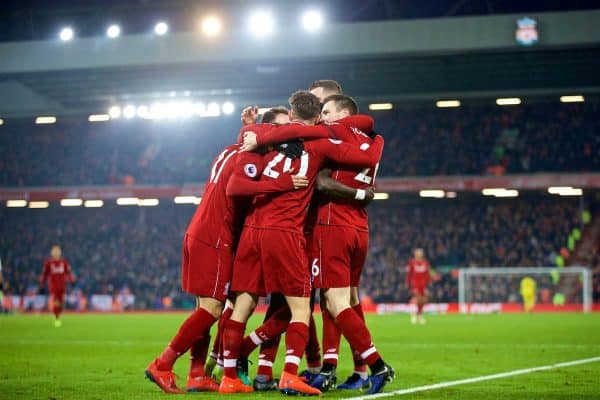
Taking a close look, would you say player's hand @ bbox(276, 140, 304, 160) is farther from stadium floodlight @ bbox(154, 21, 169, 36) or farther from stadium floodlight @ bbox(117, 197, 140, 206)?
stadium floodlight @ bbox(117, 197, 140, 206)

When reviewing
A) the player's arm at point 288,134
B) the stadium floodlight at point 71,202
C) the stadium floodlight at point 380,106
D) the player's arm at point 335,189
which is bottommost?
Answer: the player's arm at point 335,189

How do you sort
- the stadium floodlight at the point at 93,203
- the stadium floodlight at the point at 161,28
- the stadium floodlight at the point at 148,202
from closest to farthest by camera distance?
the stadium floodlight at the point at 161,28, the stadium floodlight at the point at 93,203, the stadium floodlight at the point at 148,202

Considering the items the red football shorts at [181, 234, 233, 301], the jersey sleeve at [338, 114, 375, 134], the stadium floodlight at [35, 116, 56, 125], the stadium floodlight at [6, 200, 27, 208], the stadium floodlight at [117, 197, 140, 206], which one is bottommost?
the red football shorts at [181, 234, 233, 301]

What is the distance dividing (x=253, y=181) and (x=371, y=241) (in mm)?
31000

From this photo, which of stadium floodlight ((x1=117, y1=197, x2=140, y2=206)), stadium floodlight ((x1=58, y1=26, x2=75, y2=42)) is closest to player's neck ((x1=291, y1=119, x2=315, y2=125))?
stadium floodlight ((x1=58, y1=26, x2=75, y2=42))

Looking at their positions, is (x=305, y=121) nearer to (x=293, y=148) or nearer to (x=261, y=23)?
(x=293, y=148)

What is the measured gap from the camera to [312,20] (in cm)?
3069

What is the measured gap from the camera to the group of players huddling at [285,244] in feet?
21.8

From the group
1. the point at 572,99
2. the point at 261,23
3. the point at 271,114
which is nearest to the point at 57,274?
the point at 261,23

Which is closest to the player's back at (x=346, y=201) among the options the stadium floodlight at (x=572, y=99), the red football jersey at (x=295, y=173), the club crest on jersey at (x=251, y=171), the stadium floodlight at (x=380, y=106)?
the red football jersey at (x=295, y=173)

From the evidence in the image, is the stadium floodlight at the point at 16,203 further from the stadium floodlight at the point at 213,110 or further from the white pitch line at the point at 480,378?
the white pitch line at the point at 480,378

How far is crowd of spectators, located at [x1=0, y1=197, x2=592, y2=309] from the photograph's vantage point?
3494 cm

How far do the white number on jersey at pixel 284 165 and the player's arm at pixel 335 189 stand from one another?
6.6 inches

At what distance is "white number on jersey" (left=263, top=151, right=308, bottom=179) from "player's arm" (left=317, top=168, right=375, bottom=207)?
0.17m
